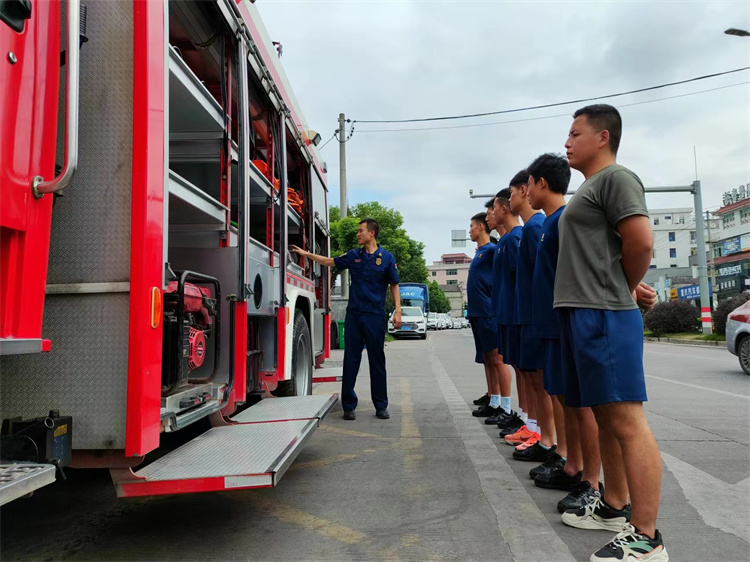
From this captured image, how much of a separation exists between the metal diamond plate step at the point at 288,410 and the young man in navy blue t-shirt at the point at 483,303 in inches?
75.8

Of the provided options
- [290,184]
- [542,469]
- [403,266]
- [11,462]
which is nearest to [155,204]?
[11,462]

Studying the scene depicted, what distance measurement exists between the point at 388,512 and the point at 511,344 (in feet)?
6.49

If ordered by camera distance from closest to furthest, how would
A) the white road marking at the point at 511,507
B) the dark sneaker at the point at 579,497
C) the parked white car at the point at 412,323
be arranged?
the white road marking at the point at 511,507
the dark sneaker at the point at 579,497
the parked white car at the point at 412,323

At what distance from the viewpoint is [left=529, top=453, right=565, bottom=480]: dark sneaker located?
357 cm

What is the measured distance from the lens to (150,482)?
7.73 feet

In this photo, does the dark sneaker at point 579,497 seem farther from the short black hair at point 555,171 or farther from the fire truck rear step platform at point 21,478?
the fire truck rear step platform at point 21,478

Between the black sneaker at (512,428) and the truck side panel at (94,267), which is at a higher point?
the truck side panel at (94,267)

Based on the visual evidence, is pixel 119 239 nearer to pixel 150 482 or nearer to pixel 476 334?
pixel 150 482

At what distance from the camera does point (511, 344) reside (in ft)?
15.1

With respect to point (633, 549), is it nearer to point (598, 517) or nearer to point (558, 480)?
point (598, 517)

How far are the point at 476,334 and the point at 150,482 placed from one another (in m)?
4.06

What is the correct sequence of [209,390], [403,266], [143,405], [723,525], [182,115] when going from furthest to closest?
1. [403,266]
2. [182,115]
3. [209,390]
4. [723,525]
5. [143,405]

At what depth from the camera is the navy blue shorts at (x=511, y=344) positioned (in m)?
4.52

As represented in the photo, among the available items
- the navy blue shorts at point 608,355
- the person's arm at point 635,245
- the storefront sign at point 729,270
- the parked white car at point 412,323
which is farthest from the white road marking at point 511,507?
the storefront sign at point 729,270
